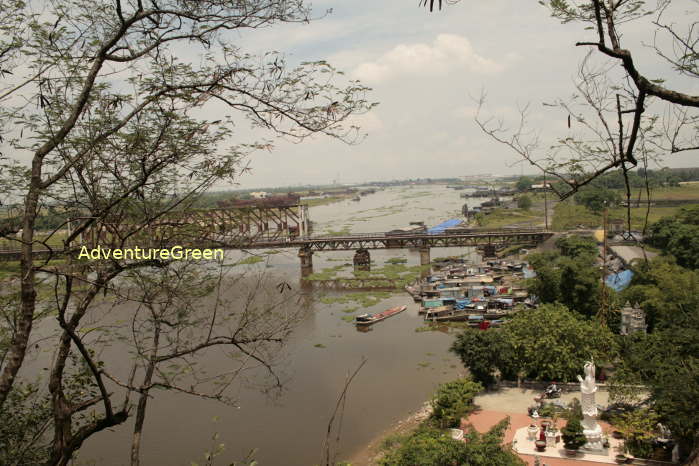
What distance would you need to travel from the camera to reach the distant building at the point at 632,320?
45.2 feet

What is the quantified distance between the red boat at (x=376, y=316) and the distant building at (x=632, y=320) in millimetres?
8908

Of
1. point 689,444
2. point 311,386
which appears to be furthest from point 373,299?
point 689,444

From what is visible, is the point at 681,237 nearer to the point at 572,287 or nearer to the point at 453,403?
the point at 572,287

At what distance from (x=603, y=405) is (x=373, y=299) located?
1351cm

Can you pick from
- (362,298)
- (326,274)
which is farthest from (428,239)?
(362,298)

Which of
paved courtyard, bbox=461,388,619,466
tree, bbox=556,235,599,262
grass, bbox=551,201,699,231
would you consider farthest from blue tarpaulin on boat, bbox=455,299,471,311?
grass, bbox=551,201,699,231

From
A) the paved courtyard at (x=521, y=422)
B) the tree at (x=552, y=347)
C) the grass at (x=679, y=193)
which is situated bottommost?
the paved courtyard at (x=521, y=422)

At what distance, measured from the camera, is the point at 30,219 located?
3.26m

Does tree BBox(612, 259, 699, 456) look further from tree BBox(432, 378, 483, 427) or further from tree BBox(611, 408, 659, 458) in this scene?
tree BBox(432, 378, 483, 427)

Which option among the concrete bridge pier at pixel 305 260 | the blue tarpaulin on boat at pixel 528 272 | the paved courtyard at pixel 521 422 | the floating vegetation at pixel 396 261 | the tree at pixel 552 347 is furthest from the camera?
the floating vegetation at pixel 396 261

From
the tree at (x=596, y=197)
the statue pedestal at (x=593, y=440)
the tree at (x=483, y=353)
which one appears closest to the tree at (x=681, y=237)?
the tree at (x=596, y=197)

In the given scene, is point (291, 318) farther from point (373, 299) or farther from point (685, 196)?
point (685, 196)

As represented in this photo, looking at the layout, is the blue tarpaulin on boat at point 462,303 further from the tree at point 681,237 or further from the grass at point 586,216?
the grass at point 586,216

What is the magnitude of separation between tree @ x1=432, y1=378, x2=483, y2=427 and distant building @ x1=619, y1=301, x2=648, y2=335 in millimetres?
5423
